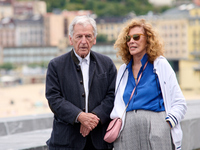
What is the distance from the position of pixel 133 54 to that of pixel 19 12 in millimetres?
95993

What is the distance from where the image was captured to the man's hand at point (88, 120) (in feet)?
8.22

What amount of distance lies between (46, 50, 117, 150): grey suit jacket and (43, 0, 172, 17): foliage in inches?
3655

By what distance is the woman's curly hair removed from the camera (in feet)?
8.43

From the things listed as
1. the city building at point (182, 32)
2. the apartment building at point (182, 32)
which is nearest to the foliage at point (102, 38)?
the city building at point (182, 32)

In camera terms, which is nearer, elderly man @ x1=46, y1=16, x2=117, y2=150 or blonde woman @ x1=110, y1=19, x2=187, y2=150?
blonde woman @ x1=110, y1=19, x2=187, y2=150

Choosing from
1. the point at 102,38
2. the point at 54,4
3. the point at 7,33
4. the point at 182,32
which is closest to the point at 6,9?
the point at 54,4

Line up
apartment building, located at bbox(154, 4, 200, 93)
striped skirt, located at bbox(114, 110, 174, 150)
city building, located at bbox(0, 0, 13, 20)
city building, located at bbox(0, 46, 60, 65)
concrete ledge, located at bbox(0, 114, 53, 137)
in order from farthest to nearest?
city building, located at bbox(0, 0, 13, 20) → city building, located at bbox(0, 46, 60, 65) → apartment building, located at bbox(154, 4, 200, 93) → concrete ledge, located at bbox(0, 114, 53, 137) → striped skirt, located at bbox(114, 110, 174, 150)

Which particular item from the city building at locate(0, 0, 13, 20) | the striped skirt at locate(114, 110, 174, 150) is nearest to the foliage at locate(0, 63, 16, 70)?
the city building at locate(0, 0, 13, 20)

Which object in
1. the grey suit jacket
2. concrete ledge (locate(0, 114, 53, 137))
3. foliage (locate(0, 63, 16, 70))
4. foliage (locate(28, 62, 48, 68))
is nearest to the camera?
the grey suit jacket

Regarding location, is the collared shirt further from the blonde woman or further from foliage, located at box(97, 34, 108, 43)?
foliage, located at box(97, 34, 108, 43)

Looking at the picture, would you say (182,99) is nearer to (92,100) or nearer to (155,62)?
(155,62)

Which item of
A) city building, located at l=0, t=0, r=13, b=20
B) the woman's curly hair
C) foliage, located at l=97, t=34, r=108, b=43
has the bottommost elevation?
foliage, located at l=97, t=34, r=108, b=43

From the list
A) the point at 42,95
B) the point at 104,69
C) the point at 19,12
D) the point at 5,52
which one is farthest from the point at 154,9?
the point at 104,69

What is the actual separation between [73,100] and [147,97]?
40cm
